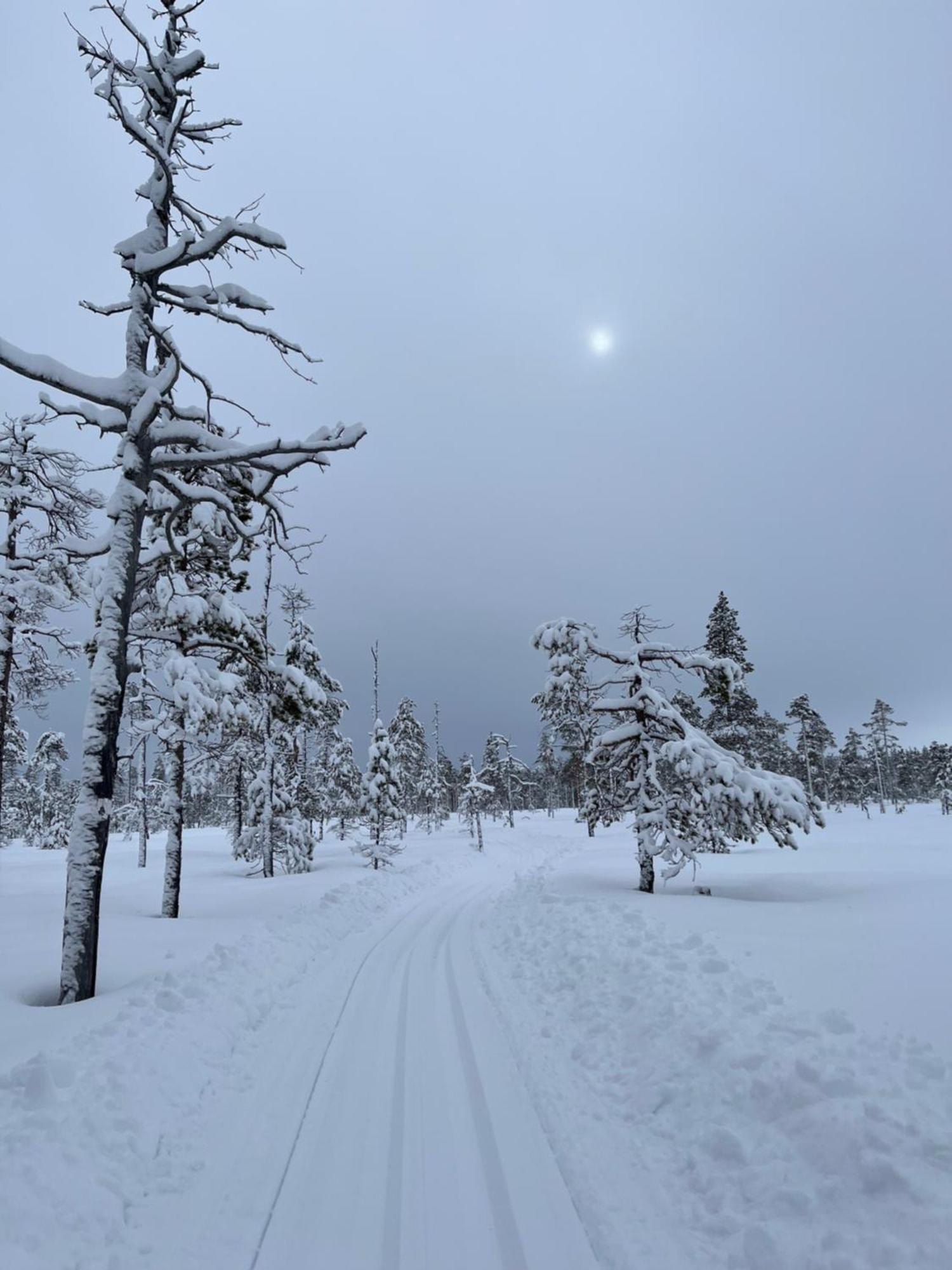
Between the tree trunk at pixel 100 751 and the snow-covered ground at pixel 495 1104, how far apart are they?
0.66 m

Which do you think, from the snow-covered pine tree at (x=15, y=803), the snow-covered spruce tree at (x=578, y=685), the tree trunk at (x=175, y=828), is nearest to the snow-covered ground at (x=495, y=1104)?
the tree trunk at (x=175, y=828)

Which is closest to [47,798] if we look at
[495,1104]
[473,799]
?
[473,799]

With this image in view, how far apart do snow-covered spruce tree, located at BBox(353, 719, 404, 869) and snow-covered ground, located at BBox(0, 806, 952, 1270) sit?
56.8ft

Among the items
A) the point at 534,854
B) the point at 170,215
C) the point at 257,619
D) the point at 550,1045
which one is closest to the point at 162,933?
the point at 550,1045

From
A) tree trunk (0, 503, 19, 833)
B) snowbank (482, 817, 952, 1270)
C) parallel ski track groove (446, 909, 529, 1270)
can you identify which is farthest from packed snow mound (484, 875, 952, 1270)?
tree trunk (0, 503, 19, 833)

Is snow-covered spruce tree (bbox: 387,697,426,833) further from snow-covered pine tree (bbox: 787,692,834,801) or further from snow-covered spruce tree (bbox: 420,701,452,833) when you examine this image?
snow-covered pine tree (bbox: 787,692,834,801)

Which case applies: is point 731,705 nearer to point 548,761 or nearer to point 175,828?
point 175,828

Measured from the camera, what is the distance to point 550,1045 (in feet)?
22.0

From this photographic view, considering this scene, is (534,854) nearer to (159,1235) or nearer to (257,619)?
(257,619)

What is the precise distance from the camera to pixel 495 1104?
5.34m

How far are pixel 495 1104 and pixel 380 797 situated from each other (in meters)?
25.0

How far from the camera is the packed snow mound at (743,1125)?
3520 mm

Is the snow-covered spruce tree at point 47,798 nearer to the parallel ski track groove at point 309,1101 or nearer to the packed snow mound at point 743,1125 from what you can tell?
the parallel ski track groove at point 309,1101

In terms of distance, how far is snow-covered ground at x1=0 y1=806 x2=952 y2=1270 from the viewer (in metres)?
3.62
